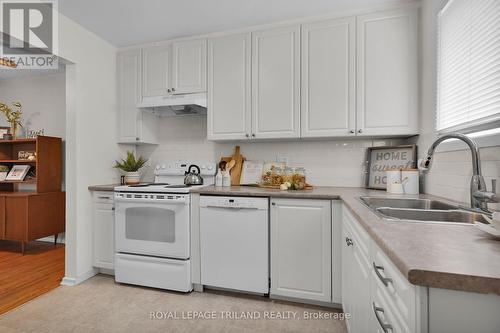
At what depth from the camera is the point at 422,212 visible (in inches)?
51.8

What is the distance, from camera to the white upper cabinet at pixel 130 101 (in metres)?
2.87

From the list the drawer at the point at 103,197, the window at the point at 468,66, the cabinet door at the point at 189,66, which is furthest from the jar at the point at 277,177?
the drawer at the point at 103,197

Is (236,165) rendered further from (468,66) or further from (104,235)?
(468,66)

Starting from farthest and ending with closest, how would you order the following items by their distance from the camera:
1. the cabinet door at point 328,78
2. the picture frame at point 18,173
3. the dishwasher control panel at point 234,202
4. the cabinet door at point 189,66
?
the picture frame at point 18,173 < the cabinet door at point 189,66 < the cabinet door at point 328,78 < the dishwasher control panel at point 234,202

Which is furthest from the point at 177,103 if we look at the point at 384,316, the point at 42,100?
the point at 42,100

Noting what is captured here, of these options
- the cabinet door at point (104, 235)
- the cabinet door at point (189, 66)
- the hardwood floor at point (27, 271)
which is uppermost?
the cabinet door at point (189, 66)

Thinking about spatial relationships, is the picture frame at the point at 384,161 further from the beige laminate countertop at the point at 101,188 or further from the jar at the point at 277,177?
the beige laminate countertop at the point at 101,188

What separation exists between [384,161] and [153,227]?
2.16 m

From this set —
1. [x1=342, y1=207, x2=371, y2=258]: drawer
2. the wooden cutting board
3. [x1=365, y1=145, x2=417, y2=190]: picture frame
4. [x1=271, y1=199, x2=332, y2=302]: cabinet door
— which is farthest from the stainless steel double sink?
the wooden cutting board

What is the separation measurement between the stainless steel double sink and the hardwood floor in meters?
2.82

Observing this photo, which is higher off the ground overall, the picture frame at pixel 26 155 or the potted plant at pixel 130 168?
the picture frame at pixel 26 155

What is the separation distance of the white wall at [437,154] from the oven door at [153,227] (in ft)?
6.26

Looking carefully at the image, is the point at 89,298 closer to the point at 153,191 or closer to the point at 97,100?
the point at 153,191

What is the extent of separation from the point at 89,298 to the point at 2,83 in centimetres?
401
